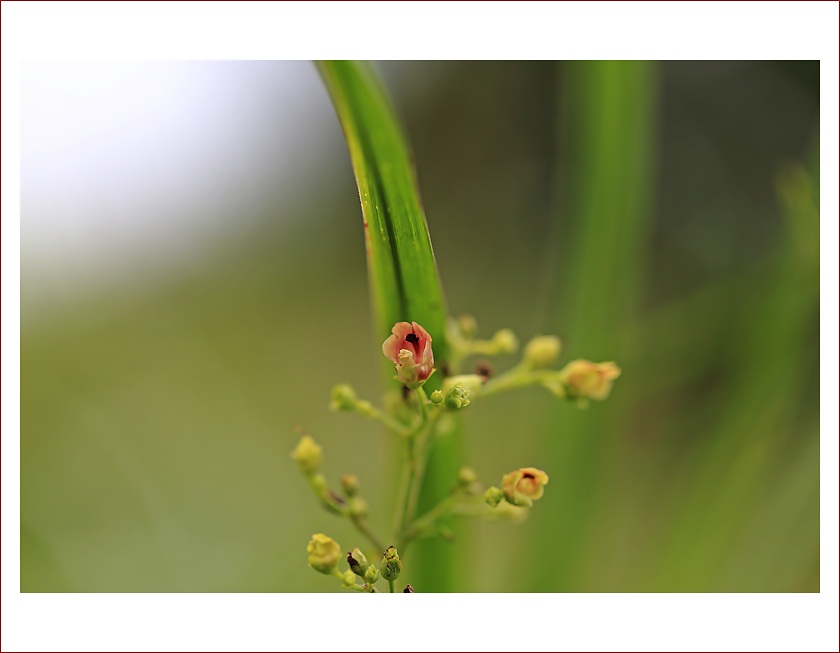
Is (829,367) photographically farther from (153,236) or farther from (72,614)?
(153,236)

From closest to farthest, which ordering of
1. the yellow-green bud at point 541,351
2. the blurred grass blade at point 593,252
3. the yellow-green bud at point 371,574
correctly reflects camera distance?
1. the yellow-green bud at point 371,574
2. the yellow-green bud at point 541,351
3. the blurred grass blade at point 593,252

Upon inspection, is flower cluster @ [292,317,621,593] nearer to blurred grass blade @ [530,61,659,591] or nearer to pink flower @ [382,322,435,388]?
pink flower @ [382,322,435,388]

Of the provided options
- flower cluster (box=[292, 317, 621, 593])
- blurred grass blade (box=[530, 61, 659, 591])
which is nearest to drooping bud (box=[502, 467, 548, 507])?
flower cluster (box=[292, 317, 621, 593])

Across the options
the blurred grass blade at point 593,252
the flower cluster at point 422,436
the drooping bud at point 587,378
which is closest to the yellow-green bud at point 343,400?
the flower cluster at point 422,436

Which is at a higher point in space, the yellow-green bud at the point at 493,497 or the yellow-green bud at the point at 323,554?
the yellow-green bud at the point at 493,497

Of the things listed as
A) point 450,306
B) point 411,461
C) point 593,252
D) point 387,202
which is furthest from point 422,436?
point 450,306

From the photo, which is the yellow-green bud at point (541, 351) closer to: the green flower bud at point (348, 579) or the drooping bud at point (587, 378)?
the drooping bud at point (587, 378)
